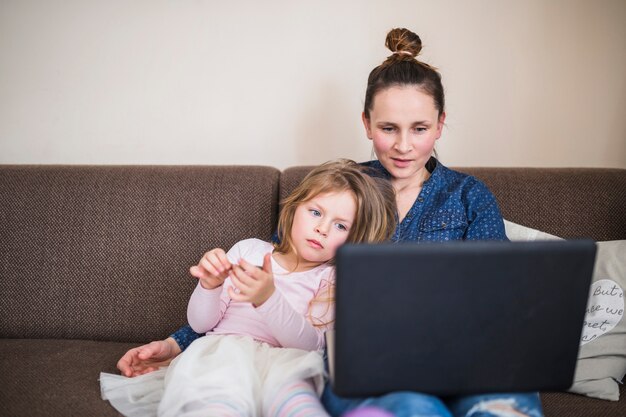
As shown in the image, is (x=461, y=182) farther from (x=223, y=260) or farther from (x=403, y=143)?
(x=223, y=260)

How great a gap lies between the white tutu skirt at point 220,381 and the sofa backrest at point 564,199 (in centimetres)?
63

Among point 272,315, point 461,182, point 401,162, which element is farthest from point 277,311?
point 461,182

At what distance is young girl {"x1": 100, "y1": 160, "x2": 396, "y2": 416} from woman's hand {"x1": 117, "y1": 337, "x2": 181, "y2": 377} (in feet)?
0.16

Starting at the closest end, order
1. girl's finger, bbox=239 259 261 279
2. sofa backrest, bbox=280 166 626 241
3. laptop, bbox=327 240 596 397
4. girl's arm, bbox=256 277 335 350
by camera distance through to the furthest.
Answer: laptop, bbox=327 240 596 397
girl's finger, bbox=239 259 261 279
girl's arm, bbox=256 277 335 350
sofa backrest, bbox=280 166 626 241

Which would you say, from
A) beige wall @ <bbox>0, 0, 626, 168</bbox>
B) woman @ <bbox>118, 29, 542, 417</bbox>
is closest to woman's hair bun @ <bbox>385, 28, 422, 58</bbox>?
woman @ <bbox>118, 29, 542, 417</bbox>

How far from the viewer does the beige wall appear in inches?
74.1

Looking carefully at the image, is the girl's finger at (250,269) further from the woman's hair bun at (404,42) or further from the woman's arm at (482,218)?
the woman's hair bun at (404,42)

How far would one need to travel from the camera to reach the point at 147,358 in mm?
1306

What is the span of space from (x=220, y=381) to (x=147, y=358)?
1.18 feet

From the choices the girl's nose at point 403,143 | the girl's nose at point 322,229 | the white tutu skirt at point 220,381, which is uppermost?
the girl's nose at point 403,143

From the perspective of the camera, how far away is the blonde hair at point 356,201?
133 centimetres

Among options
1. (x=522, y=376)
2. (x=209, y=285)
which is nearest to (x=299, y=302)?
(x=209, y=285)

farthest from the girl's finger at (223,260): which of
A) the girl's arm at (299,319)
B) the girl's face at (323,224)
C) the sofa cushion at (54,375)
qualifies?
the sofa cushion at (54,375)

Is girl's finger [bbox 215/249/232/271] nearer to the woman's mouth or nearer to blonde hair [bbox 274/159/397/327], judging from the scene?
blonde hair [bbox 274/159/397/327]
